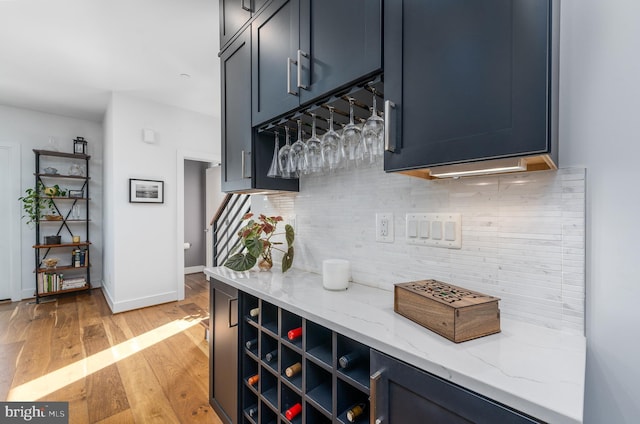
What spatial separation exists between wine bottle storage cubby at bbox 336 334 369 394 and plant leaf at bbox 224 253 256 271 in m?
0.80

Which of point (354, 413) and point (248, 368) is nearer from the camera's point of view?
point (354, 413)

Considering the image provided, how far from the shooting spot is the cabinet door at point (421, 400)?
57 cm

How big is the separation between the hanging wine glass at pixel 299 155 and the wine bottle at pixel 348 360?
0.83m

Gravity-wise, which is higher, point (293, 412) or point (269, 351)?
point (269, 351)

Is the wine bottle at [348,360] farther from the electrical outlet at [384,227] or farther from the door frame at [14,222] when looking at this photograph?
the door frame at [14,222]

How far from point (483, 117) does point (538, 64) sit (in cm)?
14

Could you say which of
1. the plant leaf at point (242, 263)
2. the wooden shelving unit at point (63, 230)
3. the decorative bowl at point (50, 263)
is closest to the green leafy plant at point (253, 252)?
the plant leaf at point (242, 263)

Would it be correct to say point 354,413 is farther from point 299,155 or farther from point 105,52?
point 105,52

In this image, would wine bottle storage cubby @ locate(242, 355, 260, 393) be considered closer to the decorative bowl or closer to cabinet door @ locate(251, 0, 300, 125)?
cabinet door @ locate(251, 0, 300, 125)

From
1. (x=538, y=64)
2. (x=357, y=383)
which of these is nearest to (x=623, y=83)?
(x=538, y=64)

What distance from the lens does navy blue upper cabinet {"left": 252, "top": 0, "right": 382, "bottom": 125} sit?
1002mm

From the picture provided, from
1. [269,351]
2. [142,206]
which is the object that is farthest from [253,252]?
[142,206]

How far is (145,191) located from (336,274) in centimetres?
334

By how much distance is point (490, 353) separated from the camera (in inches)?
27.0
